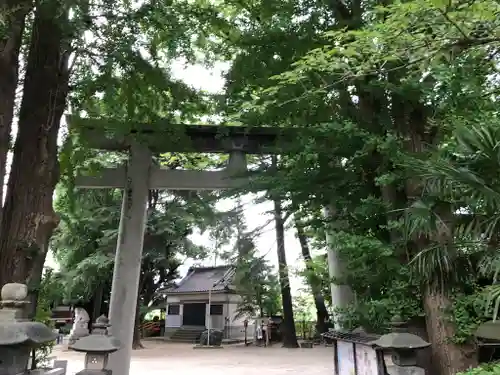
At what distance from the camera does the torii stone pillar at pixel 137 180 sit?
6602 millimetres

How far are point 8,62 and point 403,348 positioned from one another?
4.38 m

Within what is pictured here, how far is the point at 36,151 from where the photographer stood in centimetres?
409

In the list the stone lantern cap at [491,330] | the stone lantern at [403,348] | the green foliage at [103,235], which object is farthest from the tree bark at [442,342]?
the green foliage at [103,235]

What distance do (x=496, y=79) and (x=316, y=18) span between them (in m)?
2.35

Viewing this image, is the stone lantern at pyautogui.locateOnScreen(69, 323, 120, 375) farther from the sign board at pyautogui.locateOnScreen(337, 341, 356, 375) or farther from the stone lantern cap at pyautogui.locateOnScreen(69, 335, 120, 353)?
the sign board at pyautogui.locateOnScreen(337, 341, 356, 375)

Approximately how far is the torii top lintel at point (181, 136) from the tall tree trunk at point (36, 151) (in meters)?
1.25

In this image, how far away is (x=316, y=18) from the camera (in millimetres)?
5629

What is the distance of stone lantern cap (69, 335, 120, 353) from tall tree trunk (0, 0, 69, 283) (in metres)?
0.86

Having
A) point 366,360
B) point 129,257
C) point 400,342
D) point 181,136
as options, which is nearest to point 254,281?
point 129,257

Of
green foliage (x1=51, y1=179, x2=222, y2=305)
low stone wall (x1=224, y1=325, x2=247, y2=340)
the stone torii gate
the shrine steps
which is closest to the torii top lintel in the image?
the stone torii gate

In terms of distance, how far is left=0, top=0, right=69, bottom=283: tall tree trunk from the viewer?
3781 millimetres

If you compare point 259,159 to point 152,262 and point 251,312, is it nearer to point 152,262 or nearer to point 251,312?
point 152,262

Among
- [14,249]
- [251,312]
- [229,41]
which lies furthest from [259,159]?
[251,312]

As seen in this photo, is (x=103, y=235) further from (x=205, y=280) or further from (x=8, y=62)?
(x=205, y=280)
